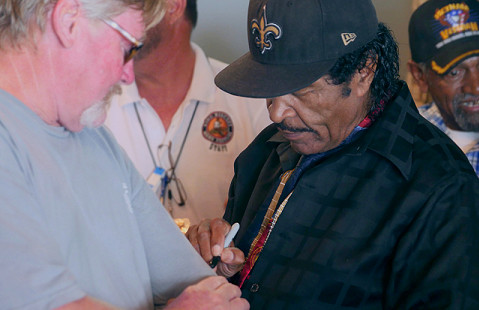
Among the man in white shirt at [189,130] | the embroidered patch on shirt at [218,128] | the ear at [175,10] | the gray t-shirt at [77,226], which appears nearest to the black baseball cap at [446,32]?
the man in white shirt at [189,130]

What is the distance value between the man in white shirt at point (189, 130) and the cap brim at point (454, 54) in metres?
0.79

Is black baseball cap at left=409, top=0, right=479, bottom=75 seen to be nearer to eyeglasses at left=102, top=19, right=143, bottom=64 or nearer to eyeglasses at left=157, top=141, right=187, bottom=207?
eyeglasses at left=157, top=141, right=187, bottom=207

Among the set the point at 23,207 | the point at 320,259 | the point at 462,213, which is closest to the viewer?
the point at 23,207

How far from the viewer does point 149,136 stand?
2576 millimetres

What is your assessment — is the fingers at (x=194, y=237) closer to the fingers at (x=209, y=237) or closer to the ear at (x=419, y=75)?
the fingers at (x=209, y=237)

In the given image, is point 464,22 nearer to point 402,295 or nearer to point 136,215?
point 402,295

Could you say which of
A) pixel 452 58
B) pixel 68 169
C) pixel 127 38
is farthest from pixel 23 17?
pixel 452 58

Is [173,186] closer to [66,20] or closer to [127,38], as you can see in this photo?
[127,38]

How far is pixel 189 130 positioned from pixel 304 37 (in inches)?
46.4

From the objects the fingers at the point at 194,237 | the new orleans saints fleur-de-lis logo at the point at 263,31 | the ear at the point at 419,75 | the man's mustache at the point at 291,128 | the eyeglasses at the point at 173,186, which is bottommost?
the eyeglasses at the point at 173,186

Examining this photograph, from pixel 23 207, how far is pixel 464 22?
2078 mm

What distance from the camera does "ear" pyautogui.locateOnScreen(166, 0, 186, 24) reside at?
243 centimetres

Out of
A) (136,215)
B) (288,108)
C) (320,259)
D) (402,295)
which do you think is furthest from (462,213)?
(136,215)

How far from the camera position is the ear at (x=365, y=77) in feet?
5.08
